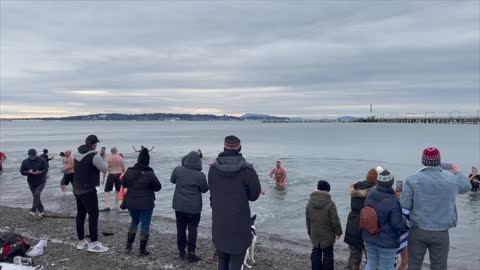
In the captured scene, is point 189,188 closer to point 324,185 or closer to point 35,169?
point 324,185

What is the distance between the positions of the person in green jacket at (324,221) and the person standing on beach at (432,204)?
1242 millimetres

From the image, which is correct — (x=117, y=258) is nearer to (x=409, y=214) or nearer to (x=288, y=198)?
(x=409, y=214)

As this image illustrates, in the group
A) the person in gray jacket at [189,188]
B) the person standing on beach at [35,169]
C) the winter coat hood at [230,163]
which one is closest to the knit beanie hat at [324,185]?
the winter coat hood at [230,163]

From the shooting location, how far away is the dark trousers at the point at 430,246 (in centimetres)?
506

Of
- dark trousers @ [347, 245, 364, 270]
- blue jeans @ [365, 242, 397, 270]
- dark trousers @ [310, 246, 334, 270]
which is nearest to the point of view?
blue jeans @ [365, 242, 397, 270]

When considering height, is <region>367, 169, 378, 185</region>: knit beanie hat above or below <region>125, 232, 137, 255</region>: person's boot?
above

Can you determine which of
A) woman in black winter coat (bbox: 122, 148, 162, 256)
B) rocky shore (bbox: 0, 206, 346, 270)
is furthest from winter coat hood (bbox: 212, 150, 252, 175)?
rocky shore (bbox: 0, 206, 346, 270)

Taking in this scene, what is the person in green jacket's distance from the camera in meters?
6.20

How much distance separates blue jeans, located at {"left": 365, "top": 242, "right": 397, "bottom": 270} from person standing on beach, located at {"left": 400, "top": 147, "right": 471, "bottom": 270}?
0.31 meters

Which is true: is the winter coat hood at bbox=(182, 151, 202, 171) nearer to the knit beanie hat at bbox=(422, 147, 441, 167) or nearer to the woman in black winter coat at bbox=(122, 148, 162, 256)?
the woman in black winter coat at bbox=(122, 148, 162, 256)

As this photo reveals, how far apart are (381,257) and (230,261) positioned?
2011 millimetres

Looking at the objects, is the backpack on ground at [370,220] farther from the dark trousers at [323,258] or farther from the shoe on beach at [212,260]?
the shoe on beach at [212,260]

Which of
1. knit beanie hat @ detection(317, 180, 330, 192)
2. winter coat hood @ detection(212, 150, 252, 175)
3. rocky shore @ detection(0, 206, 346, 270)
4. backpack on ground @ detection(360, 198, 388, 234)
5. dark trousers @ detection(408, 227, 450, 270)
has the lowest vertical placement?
rocky shore @ detection(0, 206, 346, 270)

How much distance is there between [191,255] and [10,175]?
23102mm
